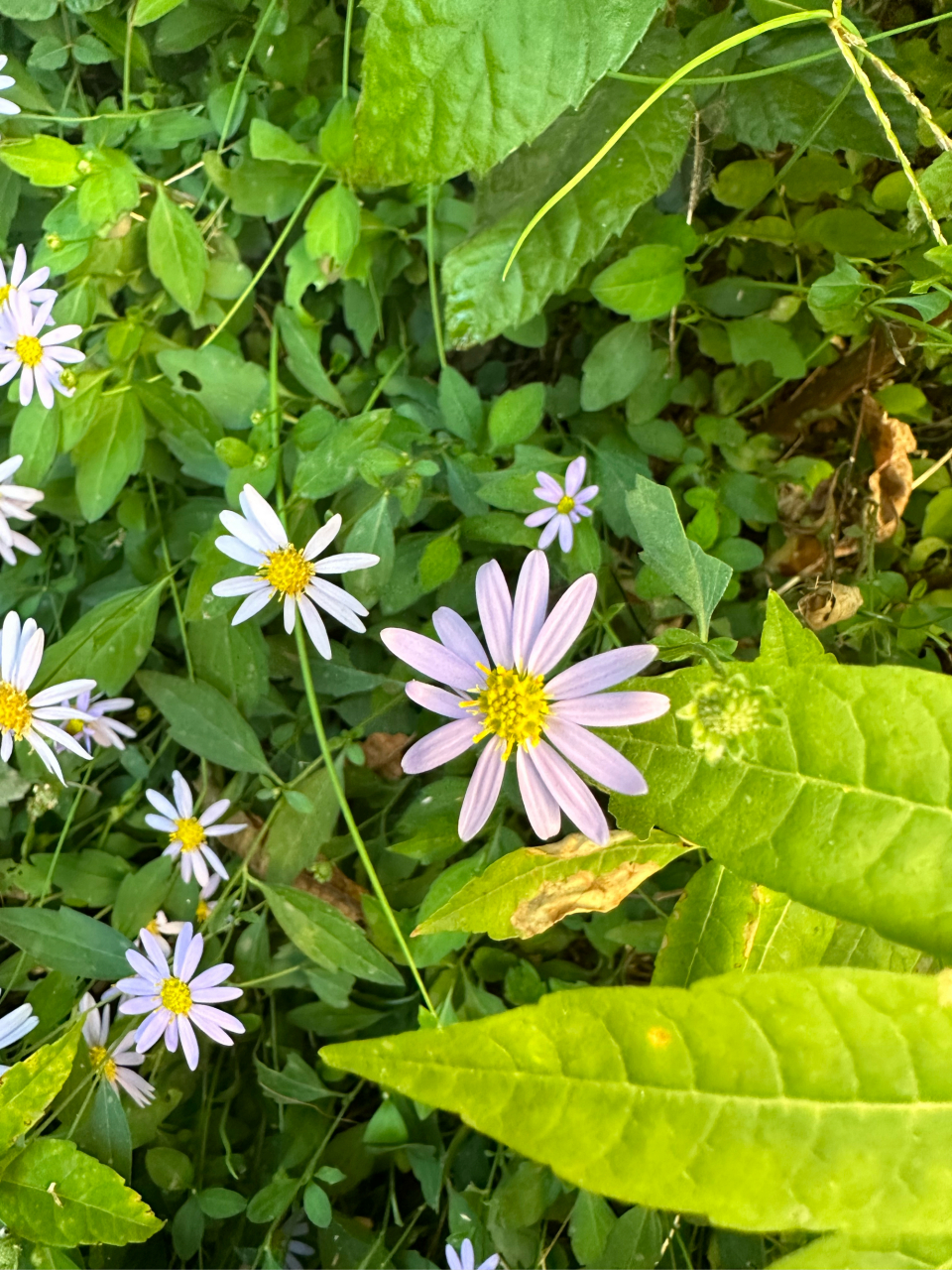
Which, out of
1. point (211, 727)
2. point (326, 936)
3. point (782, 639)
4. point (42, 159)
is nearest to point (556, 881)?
point (782, 639)

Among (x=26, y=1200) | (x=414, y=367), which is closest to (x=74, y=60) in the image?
(x=414, y=367)

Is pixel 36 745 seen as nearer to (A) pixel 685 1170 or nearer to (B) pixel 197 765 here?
(B) pixel 197 765

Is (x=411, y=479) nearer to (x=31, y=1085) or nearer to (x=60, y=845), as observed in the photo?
(x=60, y=845)

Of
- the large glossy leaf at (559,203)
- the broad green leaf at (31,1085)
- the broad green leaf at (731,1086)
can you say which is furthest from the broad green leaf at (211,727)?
the broad green leaf at (731,1086)

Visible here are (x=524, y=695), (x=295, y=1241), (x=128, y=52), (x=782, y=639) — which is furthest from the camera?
(x=295, y=1241)

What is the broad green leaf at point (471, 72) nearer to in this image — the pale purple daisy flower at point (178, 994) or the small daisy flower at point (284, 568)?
the small daisy flower at point (284, 568)

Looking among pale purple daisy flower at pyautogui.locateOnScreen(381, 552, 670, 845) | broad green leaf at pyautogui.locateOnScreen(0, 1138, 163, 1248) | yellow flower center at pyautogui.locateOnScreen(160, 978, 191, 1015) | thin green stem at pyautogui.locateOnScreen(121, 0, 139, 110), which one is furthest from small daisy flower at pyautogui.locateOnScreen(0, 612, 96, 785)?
thin green stem at pyautogui.locateOnScreen(121, 0, 139, 110)
